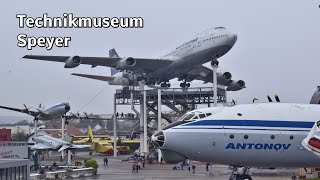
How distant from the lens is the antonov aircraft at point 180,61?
6438cm

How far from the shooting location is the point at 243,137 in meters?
22.6

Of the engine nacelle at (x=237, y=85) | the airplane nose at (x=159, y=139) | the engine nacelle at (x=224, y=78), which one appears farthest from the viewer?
the engine nacelle at (x=237, y=85)

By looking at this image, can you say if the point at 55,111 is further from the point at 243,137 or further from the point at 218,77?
the point at 243,137

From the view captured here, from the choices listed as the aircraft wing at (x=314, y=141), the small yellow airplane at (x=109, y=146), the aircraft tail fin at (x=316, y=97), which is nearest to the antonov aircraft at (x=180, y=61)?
the aircraft tail fin at (x=316, y=97)

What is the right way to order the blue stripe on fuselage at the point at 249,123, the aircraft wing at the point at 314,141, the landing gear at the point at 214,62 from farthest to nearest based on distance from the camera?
the landing gear at the point at 214,62
the blue stripe on fuselage at the point at 249,123
the aircraft wing at the point at 314,141

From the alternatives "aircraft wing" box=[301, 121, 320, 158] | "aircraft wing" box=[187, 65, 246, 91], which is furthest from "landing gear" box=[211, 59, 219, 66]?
"aircraft wing" box=[301, 121, 320, 158]

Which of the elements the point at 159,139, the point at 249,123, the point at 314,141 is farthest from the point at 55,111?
the point at 314,141

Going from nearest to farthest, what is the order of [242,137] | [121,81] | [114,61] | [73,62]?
[242,137], [73,62], [114,61], [121,81]

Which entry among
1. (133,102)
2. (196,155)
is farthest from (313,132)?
(133,102)

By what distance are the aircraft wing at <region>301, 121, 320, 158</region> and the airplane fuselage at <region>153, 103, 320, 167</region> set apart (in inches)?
36.3

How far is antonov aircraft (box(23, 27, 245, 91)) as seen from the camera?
211 ft

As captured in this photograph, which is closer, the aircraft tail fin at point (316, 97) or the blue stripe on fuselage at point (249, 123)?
the blue stripe on fuselage at point (249, 123)

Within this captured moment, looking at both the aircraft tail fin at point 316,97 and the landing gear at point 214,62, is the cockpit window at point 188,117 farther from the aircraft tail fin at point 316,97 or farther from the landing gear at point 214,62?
the landing gear at point 214,62

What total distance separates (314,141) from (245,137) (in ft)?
9.50
